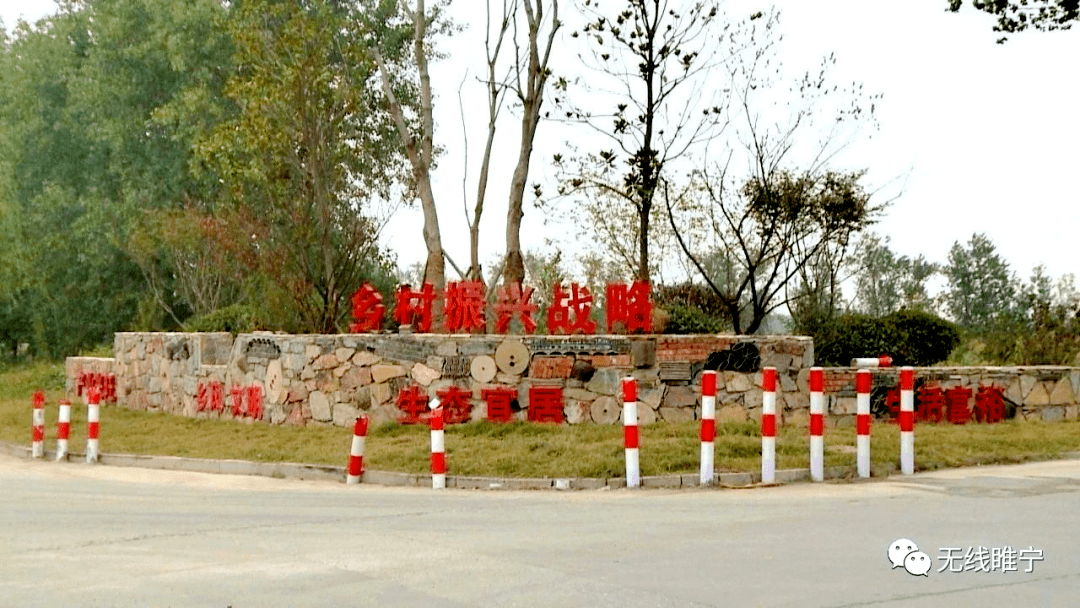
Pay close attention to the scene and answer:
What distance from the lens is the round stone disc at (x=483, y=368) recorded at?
18.1 m

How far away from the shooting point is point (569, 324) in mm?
18344

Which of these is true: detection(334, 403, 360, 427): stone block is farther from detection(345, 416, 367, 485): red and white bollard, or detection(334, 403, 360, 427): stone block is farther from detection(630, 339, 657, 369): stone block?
detection(345, 416, 367, 485): red and white bollard

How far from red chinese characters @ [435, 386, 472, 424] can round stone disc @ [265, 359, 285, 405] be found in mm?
3510

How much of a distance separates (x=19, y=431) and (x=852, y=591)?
18.2 m

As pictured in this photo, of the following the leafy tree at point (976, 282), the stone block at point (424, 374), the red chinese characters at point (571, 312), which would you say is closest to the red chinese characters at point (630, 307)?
the red chinese characters at point (571, 312)

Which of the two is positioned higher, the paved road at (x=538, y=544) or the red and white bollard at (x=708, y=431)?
the red and white bollard at (x=708, y=431)

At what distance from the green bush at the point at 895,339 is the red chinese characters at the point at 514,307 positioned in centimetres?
558

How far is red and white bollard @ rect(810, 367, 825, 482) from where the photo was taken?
13.1 m

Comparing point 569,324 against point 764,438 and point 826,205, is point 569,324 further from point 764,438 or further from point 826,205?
point 826,205

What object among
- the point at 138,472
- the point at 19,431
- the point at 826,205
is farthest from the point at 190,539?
the point at 826,205

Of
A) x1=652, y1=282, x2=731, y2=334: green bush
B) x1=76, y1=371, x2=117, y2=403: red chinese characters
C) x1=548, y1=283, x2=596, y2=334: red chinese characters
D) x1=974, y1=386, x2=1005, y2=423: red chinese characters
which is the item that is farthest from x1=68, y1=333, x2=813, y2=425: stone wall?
x1=76, y1=371, x2=117, y2=403: red chinese characters

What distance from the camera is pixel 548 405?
58.6 ft

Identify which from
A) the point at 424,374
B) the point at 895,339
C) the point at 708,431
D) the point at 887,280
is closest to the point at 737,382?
the point at 424,374
